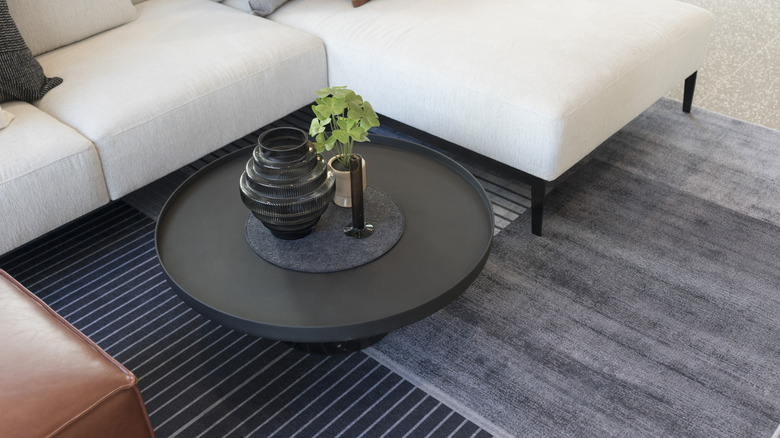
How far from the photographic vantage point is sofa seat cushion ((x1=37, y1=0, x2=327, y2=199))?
6.44 feet

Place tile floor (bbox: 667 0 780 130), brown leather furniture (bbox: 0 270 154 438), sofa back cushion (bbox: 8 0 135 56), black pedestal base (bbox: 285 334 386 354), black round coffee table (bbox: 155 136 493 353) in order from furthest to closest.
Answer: tile floor (bbox: 667 0 780 130), sofa back cushion (bbox: 8 0 135 56), black pedestal base (bbox: 285 334 386 354), black round coffee table (bbox: 155 136 493 353), brown leather furniture (bbox: 0 270 154 438)

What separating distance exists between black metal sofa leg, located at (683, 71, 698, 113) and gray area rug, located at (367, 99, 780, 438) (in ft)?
1.13

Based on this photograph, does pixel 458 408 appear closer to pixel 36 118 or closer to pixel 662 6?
pixel 36 118

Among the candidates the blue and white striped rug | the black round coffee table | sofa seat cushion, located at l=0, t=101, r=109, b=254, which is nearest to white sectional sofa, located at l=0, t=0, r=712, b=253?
sofa seat cushion, located at l=0, t=101, r=109, b=254

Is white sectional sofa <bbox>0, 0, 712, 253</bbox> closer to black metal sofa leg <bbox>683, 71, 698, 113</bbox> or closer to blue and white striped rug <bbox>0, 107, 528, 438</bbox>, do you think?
black metal sofa leg <bbox>683, 71, 698, 113</bbox>

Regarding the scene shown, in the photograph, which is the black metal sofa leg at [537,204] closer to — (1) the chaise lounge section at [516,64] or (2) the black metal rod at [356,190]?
(1) the chaise lounge section at [516,64]

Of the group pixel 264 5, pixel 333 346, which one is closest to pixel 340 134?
pixel 333 346

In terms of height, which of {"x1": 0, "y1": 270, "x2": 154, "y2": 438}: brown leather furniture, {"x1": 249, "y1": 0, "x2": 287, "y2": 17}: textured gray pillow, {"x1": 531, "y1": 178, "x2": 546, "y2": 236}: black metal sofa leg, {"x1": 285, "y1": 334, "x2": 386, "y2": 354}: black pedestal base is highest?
{"x1": 249, "y1": 0, "x2": 287, "y2": 17}: textured gray pillow

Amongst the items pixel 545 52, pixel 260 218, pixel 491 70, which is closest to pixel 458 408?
pixel 260 218

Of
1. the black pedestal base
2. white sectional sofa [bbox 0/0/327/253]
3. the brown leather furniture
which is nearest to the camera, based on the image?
the brown leather furniture

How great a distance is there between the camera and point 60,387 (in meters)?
1.16

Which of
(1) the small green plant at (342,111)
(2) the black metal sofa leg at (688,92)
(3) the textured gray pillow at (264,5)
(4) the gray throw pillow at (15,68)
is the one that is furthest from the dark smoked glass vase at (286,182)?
(2) the black metal sofa leg at (688,92)

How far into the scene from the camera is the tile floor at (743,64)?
8.95 ft

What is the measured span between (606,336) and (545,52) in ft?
2.86
